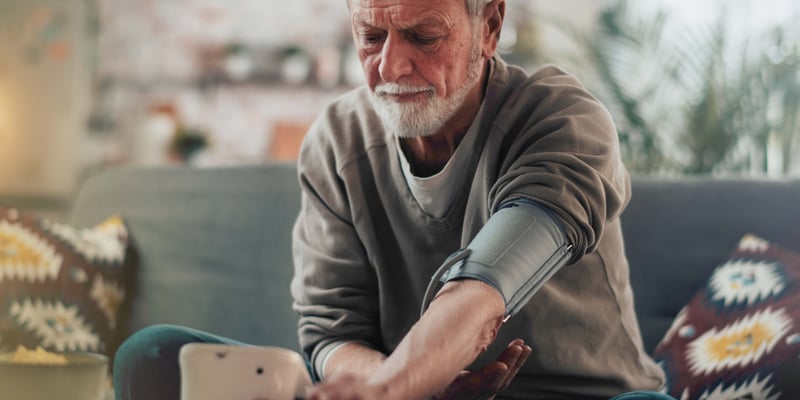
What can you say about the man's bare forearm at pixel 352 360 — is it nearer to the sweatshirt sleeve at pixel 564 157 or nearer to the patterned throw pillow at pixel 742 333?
the sweatshirt sleeve at pixel 564 157

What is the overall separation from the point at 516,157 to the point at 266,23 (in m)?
4.29

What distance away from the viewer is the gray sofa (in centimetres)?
179

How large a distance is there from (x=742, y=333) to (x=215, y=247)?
1.14m

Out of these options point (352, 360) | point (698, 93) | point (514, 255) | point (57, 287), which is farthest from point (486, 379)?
point (698, 93)

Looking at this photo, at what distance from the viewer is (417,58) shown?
4.01 feet

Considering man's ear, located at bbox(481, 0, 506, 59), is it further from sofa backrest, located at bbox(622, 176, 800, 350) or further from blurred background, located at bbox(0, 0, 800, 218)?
blurred background, located at bbox(0, 0, 800, 218)

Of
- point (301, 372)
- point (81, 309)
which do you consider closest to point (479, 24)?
point (301, 372)

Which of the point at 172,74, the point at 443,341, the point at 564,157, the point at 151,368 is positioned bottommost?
the point at 172,74

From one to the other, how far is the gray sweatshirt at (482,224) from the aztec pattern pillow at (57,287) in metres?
0.69

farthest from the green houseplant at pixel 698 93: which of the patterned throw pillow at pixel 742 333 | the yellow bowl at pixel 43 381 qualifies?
the yellow bowl at pixel 43 381

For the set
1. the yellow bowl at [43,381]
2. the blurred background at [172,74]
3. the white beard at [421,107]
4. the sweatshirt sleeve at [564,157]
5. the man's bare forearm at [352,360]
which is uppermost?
the white beard at [421,107]

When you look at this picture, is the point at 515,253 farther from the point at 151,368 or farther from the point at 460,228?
the point at 151,368

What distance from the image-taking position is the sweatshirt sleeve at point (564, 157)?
1.09 meters

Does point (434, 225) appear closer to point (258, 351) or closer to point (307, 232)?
point (307, 232)
